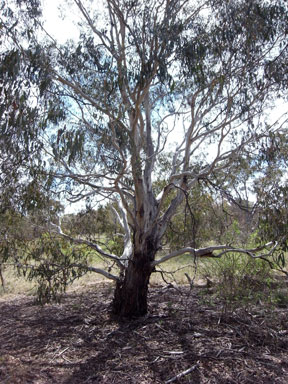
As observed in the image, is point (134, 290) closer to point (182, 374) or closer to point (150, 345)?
point (150, 345)

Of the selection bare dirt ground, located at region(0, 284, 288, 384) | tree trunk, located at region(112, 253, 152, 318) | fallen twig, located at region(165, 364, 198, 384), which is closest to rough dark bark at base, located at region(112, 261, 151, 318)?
tree trunk, located at region(112, 253, 152, 318)

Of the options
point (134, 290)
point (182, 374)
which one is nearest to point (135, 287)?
point (134, 290)

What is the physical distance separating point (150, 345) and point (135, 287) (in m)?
1.10

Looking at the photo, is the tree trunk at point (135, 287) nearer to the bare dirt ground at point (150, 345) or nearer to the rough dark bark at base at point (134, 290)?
the rough dark bark at base at point (134, 290)

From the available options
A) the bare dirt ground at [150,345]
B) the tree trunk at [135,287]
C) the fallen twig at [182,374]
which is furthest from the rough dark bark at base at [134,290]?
the fallen twig at [182,374]

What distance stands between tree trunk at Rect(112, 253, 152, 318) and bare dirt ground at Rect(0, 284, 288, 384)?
0.62 feet

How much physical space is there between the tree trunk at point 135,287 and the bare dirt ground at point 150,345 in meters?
0.19

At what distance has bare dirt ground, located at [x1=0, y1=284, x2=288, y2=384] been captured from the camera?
396cm

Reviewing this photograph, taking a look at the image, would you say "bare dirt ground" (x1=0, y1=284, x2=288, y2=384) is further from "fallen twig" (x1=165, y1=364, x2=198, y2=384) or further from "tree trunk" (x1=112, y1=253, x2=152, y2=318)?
"tree trunk" (x1=112, y1=253, x2=152, y2=318)

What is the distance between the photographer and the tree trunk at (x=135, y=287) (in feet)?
18.8

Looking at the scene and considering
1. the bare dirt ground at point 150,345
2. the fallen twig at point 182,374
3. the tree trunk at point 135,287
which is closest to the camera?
the fallen twig at point 182,374

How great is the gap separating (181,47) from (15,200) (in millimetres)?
3498

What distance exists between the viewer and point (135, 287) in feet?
18.8

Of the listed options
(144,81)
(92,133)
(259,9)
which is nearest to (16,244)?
(92,133)
